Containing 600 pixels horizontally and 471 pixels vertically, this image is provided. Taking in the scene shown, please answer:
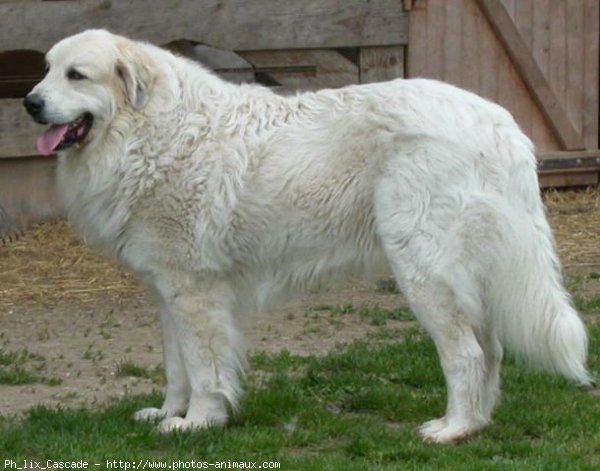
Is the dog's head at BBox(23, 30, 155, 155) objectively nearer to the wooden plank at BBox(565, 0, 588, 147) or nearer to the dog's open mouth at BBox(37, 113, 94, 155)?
the dog's open mouth at BBox(37, 113, 94, 155)

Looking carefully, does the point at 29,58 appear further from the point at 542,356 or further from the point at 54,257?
the point at 542,356

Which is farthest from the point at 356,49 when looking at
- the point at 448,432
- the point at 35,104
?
the point at 448,432

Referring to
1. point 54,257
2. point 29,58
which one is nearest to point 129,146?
point 54,257

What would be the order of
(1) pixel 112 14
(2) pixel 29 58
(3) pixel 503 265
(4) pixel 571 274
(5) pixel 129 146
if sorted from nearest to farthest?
(3) pixel 503 265 < (5) pixel 129 146 < (4) pixel 571 274 < (1) pixel 112 14 < (2) pixel 29 58

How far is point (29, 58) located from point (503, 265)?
6.64 meters

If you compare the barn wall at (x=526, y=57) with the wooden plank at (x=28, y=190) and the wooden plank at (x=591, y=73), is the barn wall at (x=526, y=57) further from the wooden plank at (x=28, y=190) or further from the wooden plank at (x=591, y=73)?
the wooden plank at (x=28, y=190)

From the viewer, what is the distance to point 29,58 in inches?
458

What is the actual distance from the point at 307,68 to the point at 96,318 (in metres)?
3.48

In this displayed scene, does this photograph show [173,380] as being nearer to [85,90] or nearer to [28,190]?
[85,90]

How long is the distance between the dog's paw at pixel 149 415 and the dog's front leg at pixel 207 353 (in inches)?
3.7

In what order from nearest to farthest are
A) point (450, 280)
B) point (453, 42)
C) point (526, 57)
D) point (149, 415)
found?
1. point (450, 280)
2. point (149, 415)
3. point (453, 42)
4. point (526, 57)

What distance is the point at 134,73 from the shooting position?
21.1ft

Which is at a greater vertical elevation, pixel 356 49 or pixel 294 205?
pixel 356 49

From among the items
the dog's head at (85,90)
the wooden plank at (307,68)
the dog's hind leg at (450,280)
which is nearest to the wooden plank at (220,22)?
the wooden plank at (307,68)
